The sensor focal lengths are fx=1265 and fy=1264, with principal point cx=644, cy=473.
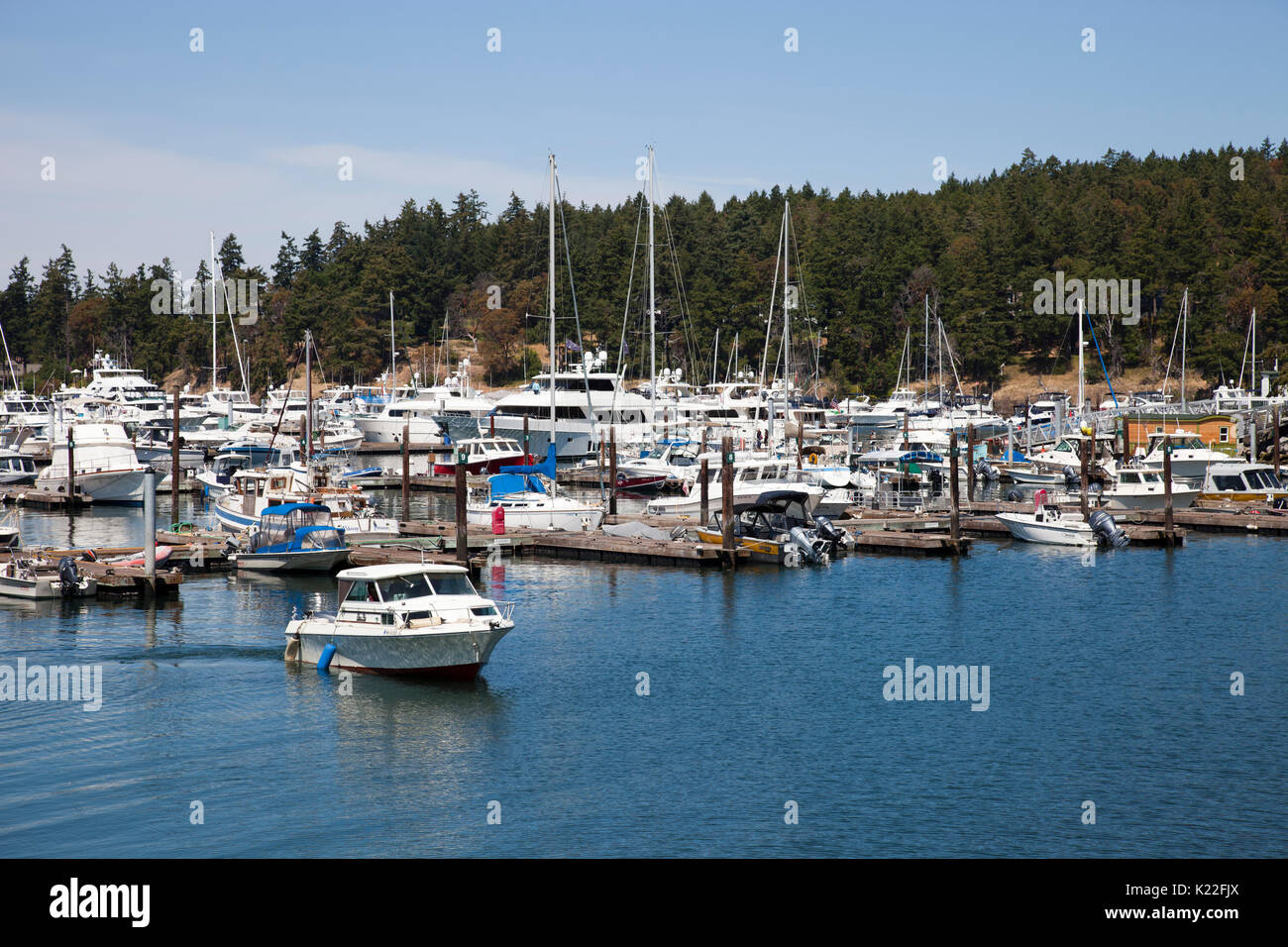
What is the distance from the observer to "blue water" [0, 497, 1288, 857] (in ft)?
68.8

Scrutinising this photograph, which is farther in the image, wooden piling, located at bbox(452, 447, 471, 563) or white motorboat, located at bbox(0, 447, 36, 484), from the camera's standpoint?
white motorboat, located at bbox(0, 447, 36, 484)

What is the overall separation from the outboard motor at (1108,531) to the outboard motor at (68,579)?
125 feet

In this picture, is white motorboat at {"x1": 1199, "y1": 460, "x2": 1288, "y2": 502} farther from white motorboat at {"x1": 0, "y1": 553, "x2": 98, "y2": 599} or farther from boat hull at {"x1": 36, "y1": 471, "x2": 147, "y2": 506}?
boat hull at {"x1": 36, "y1": 471, "x2": 147, "y2": 506}

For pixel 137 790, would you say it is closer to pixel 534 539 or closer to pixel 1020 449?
pixel 534 539

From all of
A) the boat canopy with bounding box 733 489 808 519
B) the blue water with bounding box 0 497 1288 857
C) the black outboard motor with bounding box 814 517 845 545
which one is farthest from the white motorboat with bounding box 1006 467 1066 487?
the blue water with bounding box 0 497 1288 857

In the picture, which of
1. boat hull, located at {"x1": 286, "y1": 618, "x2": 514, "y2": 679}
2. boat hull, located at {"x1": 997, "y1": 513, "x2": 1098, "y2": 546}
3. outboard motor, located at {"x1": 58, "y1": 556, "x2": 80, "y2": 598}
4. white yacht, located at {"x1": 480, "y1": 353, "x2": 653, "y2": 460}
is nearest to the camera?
boat hull, located at {"x1": 286, "y1": 618, "x2": 514, "y2": 679}

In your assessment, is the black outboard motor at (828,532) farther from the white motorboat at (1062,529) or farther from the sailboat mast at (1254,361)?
the sailboat mast at (1254,361)

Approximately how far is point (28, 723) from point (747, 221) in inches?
5106

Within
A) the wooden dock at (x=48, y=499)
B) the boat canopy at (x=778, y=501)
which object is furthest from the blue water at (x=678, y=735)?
the wooden dock at (x=48, y=499)

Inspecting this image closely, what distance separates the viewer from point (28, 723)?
26.3 metres

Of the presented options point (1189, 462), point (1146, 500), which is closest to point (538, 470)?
point (1146, 500)

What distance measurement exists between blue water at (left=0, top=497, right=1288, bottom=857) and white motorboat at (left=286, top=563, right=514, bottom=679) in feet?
1.92
